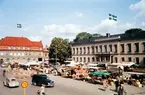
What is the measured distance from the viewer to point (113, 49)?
6309cm

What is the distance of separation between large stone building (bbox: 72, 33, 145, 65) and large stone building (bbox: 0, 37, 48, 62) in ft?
81.8

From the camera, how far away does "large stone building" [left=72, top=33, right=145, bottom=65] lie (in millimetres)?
55844

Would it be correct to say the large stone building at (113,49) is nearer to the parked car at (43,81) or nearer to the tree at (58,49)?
the tree at (58,49)

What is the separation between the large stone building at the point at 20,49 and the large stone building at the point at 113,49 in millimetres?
24947

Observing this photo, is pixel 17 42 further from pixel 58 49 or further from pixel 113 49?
pixel 113 49

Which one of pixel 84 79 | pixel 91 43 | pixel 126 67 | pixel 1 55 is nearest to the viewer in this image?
pixel 84 79

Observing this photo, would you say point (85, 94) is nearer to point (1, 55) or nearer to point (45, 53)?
point (1, 55)

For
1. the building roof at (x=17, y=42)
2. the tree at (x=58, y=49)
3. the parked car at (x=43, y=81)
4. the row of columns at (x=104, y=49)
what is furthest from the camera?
the building roof at (x=17, y=42)

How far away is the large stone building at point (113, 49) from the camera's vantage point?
55844 mm

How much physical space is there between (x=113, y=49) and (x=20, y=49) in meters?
45.7

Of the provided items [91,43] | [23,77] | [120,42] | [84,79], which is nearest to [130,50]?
[120,42]

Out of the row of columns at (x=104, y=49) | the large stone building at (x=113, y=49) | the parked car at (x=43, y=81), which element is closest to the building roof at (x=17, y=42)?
the row of columns at (x=104, y=49)

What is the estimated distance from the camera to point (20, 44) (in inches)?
3681

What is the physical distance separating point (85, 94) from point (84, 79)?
482 inches
